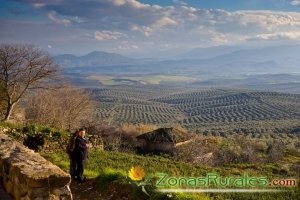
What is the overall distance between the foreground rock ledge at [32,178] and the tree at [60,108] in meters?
45.9

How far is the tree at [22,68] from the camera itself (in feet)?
134

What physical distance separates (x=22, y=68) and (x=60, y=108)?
1738cm

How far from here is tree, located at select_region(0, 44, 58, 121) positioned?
1603 inches

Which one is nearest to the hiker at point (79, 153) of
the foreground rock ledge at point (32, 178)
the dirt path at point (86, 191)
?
the dirt path at point (86, 191)

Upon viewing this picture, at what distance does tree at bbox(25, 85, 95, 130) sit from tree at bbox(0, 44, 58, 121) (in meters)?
13.0

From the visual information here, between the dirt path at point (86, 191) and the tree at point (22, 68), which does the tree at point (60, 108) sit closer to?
the tree at point (22, 68)

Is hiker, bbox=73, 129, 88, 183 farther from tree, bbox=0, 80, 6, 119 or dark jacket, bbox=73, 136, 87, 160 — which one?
tree, bbox=0, 80, 6, 119

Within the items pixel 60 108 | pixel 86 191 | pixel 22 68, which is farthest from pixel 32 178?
pixel 60 108

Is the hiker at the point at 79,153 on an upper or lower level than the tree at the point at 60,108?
upper

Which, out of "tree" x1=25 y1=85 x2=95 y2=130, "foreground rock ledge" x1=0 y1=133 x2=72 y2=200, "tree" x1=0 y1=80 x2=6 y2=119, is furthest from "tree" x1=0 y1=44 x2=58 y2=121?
"foreground rock ledge" x1=0 y1=133 x2=72 y2=200

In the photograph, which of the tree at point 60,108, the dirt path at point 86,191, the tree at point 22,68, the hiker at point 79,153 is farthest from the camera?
the tree at point 60,108

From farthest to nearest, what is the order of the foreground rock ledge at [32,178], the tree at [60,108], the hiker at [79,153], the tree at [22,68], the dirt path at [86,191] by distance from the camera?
1. the tree at [60,108]
2. the tree at [22,68]
3. the hiker at [79,153]
4. the dirt path at [86,191]
5. the foreground rock ledge at [32,178]

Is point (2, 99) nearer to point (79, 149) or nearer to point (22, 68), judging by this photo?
point (22, 68)

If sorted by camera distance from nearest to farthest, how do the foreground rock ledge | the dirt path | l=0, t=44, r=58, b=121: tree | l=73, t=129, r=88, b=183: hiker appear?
1. the foreground rock ledge
2. the dirt path
3. l=73, t=129, r=88, b=183: hiker
4. l=0, t=44, r=58, b=121: tree
